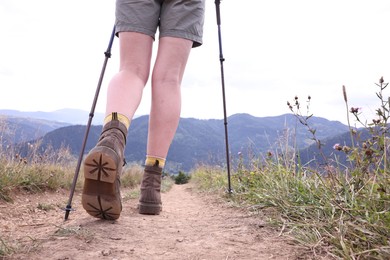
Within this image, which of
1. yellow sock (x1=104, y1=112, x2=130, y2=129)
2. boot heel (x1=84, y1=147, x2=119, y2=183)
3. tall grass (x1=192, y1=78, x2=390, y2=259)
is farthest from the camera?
yellow sock (x1=104, y1=112, x2=130, y2=129)

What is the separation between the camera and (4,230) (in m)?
2.11

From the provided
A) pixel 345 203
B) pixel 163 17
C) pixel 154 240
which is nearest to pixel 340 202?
pixel 345 203

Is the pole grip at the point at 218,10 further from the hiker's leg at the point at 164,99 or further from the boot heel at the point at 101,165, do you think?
the boot heel at the point at 101,165

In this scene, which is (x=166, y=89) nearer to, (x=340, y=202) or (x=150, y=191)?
(x=150, y=191)

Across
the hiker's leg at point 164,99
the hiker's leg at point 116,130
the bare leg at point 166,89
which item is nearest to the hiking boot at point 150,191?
the hiker's leg at point 164,99

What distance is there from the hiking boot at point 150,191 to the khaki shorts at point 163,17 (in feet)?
3.18

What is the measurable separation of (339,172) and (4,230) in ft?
7.00

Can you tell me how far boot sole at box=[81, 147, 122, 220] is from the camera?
1797mm

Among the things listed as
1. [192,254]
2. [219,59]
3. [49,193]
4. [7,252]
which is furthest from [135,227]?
[49,193]

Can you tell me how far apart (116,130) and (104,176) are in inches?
11.7

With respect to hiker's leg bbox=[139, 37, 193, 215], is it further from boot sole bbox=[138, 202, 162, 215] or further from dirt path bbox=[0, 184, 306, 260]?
dirt path bbox=[0, 184, 306, 260]

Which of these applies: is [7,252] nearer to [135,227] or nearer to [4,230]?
[135,227]

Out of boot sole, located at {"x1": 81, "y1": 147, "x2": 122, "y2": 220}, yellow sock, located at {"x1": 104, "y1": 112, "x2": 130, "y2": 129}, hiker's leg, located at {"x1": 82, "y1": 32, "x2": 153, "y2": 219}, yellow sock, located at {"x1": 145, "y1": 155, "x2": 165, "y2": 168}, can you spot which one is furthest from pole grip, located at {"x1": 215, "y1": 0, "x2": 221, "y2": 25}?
boot sole, located at {"x1": 81, "y1": 147, "x2": 122, "y2": 220}

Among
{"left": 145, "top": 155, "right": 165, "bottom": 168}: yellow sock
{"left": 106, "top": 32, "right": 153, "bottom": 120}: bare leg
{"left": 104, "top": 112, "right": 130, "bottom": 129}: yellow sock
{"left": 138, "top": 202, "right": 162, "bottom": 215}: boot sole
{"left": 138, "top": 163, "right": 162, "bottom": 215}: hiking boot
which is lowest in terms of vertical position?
{"left": 138, "top": 202, "right": 162, "bottom": 215}: boot sole
